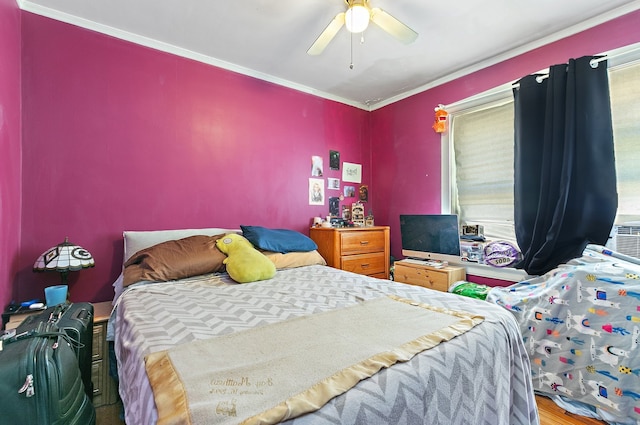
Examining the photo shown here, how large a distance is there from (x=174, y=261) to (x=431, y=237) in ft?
7.54

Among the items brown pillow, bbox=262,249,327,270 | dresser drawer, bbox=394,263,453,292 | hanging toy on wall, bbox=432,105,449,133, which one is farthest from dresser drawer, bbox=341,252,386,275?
hanging toy on wall, bbox=432,105,449,133

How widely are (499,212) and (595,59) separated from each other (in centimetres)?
130

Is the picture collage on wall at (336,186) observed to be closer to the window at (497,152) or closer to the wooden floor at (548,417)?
the window at (497,152)

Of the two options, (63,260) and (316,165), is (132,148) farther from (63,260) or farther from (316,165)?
(316,165)

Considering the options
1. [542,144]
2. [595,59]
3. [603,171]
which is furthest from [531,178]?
[595,59]

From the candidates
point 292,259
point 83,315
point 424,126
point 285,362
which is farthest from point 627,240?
point 83,315

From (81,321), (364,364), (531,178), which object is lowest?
(81,321)

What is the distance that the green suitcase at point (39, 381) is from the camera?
96cm

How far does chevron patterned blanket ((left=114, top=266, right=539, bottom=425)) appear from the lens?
2.51 ft

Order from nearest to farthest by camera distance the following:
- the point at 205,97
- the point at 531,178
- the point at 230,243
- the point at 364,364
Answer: the point at 364,364
the point at 230,243
the point at 531,178
the point at 205,97

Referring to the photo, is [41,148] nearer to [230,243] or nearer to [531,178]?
[230,243]

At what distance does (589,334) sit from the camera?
172cm

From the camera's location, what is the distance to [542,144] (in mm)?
2354

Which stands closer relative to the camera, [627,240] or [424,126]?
[627,240]
